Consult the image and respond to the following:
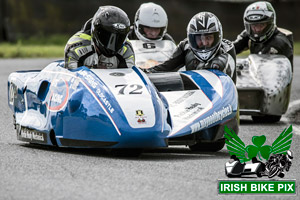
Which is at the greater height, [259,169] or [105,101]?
[105,101]

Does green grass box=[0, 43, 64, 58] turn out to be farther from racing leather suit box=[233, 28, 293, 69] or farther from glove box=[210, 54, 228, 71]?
glove box=[210, 54, 228, 71]

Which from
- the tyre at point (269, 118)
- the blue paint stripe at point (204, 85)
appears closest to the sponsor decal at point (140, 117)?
the blue paint stripe at point (204, 85)

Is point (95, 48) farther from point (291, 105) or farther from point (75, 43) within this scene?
point (291, 105)

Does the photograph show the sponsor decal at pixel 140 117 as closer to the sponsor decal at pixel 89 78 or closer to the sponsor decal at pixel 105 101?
the sponsor decal at pixel 105 101

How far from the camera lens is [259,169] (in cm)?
659

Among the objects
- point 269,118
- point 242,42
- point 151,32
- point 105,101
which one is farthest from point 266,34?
point 105,101

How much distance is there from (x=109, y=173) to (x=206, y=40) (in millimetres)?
3347

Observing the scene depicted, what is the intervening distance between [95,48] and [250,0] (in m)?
24.2

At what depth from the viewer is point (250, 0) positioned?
32.1 metres

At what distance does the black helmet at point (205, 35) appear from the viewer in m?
9.30

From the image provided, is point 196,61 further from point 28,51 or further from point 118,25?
point 28,51

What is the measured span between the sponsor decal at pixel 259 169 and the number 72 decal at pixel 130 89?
100 centimetres

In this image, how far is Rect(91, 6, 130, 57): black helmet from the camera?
8266mm

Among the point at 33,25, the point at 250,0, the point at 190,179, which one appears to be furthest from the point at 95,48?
the point at 250,0
